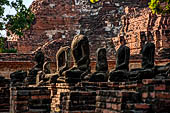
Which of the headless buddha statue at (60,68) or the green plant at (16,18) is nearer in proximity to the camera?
the headless buddha statue at (60,68)

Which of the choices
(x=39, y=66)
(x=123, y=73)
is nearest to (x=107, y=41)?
(x=39, y=66)

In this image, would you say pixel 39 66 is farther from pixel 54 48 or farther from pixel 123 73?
pixel 54 48

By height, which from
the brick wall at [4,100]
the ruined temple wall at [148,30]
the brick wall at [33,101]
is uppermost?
the ruined temple wall at [148,30]

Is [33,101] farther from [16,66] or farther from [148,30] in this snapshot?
[148,30]

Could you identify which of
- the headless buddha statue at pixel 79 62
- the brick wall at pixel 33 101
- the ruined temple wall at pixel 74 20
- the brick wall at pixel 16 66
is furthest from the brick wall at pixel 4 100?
the ruined temple wall at pixel 74 20

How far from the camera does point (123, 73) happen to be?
30.8 ft

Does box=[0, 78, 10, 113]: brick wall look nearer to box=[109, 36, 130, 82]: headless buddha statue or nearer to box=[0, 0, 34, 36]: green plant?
box=[109, 36, 130, 82]: headless buddha statue

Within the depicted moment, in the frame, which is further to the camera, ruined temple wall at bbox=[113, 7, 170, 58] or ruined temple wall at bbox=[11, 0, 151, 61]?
ruined temple wall at bbox=[11, 0, 151, 61]

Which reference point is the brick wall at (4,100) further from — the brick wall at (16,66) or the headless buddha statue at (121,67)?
the brick wall at (16,66)

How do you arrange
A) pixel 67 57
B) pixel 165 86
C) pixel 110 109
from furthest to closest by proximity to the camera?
1. pixel 67 57
2. pixel 110 109
3. pixel 165 86

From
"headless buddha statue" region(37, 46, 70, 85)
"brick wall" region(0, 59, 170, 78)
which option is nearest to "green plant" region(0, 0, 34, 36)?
"brick wall" region(0, 59, 170, 78)

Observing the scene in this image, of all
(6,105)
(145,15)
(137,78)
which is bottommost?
(6,105)

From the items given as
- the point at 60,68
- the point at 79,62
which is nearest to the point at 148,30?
the point at 60,68

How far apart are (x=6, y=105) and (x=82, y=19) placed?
97.9ft
